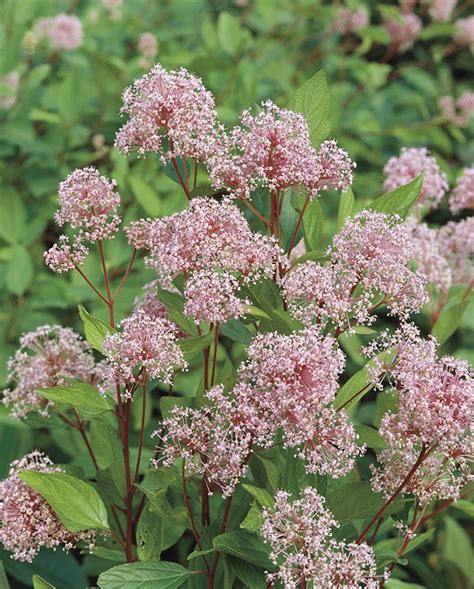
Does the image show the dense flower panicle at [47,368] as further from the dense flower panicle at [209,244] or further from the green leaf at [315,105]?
the green leaf at [315,105]

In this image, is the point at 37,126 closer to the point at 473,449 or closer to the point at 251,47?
the point at 251,47

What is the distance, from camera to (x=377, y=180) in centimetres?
242

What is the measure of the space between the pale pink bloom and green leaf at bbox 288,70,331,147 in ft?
4.22

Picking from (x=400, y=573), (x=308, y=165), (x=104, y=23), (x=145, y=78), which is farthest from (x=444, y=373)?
(x=104, y=23)

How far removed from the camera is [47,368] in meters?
0.95

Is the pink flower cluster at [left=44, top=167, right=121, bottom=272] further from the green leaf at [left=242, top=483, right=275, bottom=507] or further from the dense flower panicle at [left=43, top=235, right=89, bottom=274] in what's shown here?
the green leaf at [left=242, top=483, right=275, bottom=507]

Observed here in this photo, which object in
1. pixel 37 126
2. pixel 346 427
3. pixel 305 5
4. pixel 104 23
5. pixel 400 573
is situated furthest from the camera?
pixel 305 5

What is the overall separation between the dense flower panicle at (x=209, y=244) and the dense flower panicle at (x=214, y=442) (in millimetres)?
112

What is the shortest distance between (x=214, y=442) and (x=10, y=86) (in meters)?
1.54

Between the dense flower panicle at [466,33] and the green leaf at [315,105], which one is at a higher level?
the green leaf at [315,105]

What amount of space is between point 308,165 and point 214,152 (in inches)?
3.6

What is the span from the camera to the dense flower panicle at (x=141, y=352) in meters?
0.75

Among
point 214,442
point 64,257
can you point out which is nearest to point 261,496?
point 214,442

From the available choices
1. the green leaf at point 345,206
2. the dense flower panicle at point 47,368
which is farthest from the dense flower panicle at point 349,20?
the dense flower panicle at point 47,368
